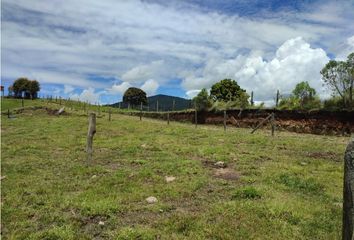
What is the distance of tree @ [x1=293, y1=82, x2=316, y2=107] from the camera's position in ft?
115

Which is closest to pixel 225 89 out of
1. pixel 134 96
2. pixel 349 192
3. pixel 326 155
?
pixel 134 96

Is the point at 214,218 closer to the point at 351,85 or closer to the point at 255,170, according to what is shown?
the point at 255,170

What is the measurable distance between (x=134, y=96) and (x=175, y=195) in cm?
10364

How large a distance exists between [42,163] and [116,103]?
75500 millimetres

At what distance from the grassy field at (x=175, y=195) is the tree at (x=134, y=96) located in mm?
95268

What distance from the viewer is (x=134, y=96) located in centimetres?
11162

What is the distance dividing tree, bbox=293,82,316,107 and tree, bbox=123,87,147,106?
3058 inches

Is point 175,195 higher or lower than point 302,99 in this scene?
lower

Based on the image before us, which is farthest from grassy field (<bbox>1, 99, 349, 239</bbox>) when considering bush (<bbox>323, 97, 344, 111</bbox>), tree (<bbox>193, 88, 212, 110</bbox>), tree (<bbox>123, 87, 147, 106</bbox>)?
tree (<bbox>123, 87, 147, 106</bbox>)

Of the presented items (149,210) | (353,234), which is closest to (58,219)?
(149,210)

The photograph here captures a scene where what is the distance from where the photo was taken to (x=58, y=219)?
7.82 metres

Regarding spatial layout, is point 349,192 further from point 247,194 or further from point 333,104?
point 333,104

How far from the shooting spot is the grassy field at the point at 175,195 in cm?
718

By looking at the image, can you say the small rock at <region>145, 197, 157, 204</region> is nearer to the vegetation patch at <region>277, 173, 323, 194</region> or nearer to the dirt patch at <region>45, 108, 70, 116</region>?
the vegetation patch at <region>277, 173, 323, 194</region>
